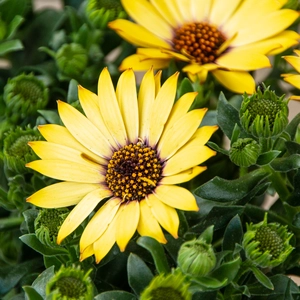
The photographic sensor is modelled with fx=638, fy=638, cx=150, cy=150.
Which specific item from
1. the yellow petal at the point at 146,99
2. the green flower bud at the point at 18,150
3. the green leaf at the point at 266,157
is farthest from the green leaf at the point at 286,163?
the green flower bud at the point at 18,150

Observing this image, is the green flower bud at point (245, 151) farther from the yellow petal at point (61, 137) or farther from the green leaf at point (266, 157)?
Result: the yellow petal at point (61, 137)

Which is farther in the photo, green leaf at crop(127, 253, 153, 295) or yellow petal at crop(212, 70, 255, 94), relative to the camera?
yellow petal at crop(212, 70, 255, 94)

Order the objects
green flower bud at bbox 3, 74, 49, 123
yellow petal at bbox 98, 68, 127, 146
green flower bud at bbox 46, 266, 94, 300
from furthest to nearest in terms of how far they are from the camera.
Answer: green flower bud at bbox 3, 74, 49, 123 < yellow petal at bbox 98, 68, 127, 146 < green flower bud at bbox 46, 266, 94, 300

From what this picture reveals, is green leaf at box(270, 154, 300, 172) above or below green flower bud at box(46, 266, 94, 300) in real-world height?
below

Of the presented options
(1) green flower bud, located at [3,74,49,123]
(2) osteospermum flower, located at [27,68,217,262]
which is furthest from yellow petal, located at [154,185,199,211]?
(1) green flower bud, located at [3,74,49,123]

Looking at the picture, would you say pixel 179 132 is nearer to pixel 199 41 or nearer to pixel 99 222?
pixel 99 222

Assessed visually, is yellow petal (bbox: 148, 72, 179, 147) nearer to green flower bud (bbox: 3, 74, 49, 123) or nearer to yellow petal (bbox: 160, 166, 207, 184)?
yellow petal (bbox: 160, 166, 207, 184)
